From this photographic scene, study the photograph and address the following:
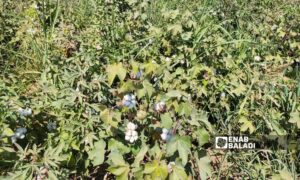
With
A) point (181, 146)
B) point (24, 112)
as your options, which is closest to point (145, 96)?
point (181, 146)

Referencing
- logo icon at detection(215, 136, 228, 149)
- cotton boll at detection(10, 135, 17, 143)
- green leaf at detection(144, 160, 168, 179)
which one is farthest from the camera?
logo icon at detection(215, 136, 228, 149)

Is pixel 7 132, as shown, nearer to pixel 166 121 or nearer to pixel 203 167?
pixel 166 121

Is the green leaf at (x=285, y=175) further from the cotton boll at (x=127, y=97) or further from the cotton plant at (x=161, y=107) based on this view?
the cotton boll at (x=127, y=97)

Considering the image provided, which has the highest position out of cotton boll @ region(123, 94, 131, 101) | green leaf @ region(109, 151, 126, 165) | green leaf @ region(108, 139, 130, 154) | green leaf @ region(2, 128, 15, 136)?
cotton boll @ region(123, 94, 131, 101)

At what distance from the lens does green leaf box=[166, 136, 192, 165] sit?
5.67ft

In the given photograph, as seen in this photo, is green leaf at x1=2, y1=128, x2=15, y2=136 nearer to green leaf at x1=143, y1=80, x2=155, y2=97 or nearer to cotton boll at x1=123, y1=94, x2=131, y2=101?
cotton boll at x1=123, y1=94, x2=131, y2=101

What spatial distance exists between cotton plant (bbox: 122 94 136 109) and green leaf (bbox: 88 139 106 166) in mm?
214

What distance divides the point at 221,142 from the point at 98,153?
2.45ft

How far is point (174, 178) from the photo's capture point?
172 centimetres

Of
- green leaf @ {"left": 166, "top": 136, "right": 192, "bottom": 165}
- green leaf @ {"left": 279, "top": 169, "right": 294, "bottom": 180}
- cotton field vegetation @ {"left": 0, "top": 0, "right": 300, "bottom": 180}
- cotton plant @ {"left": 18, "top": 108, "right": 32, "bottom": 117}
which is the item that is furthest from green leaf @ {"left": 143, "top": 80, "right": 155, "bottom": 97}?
green leaf @ {"left": 279, "top": 169, "right": 294, "bottom": 180}

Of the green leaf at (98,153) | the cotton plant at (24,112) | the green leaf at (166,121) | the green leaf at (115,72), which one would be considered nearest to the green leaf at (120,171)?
the green leaf at (98,153)

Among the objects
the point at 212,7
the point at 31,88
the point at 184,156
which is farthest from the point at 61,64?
the point at 212,7

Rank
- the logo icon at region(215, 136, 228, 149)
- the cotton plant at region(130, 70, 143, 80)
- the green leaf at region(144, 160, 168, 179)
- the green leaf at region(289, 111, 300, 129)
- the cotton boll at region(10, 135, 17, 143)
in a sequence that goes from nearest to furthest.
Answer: the green leaf at region(144, 160, 168, 179), the cotton boll at region(10, 135, 17, 143), the cotton plant at region(130, 70, 143, 80), the green leaf at region(289, 111, 300, 129), the logo icon at region(215, 136, 228, 149)

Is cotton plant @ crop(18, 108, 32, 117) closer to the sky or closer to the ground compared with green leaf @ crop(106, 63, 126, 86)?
closer to the ground
